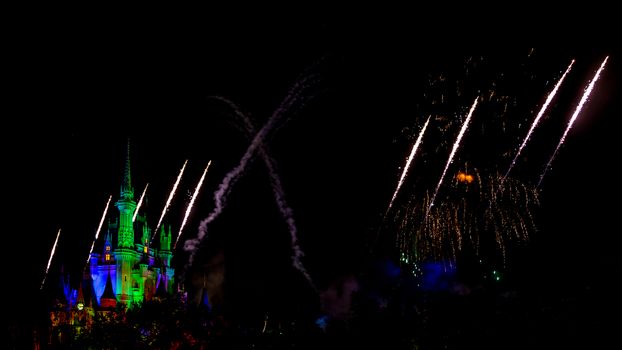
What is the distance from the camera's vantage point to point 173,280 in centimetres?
8362

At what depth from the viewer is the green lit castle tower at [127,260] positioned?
7219 cm

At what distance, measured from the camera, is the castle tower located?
72.1 metres

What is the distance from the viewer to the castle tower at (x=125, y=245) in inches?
2840

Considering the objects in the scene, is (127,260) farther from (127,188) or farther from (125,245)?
(127,188)

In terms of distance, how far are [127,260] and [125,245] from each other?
175 cm

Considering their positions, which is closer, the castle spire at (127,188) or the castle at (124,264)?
the castle at (124,264)

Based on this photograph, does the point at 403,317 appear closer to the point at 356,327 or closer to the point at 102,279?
the point at 356,327

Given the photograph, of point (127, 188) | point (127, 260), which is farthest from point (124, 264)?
point (127, 188)

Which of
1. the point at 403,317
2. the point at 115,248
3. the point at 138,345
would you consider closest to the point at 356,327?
the point at 403,317

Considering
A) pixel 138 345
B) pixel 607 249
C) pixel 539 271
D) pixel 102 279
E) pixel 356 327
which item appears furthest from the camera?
pixel 102 279

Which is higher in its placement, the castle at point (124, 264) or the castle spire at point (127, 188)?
the castle spire at point (127, 188)

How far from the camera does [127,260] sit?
73000 mm

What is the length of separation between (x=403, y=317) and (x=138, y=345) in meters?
16.7

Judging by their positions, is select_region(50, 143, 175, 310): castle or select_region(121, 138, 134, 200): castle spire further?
select_region(121, 138, 134, 200): castle spire
